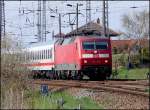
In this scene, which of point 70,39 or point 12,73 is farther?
point 70,39

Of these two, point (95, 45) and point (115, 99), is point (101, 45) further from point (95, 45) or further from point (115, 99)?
point (115, 99)

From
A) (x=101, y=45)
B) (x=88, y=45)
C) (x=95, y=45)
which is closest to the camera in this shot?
(x=88, y=45)

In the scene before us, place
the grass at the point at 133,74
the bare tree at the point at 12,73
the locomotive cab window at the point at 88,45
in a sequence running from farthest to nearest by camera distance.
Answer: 1. the grass at the point at 133,74
2. the locomotive cab window at the point at 88,45
3. the bare tree at the point at 12,73

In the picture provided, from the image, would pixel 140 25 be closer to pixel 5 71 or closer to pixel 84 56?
pixel 84 56

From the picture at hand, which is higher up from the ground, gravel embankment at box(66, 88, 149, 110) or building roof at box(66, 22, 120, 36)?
building roof at box(66, 22, 120, 36)

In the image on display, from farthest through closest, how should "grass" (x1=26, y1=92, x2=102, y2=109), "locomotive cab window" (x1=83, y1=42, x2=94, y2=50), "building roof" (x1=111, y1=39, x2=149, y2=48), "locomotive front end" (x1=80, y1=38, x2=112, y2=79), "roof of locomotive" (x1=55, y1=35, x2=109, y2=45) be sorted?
1. "building roof" (x1=111, y1=39, x2=149, y2=48)
2. "roof of locomotive" (x1=55, y1=35, x2=109, y2=45)
3. "locomotive cab window" (x1=83, y1=42, x2=94, y2=50)
4. "locomotive front end" (x1=80, y1=38, x2=112, y2=79)
5. "grass" (x1=26, y1=92, x2=102, y2=109)

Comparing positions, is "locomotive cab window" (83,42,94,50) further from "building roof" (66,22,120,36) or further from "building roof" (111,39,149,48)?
"building roof" (111,39,149,48)

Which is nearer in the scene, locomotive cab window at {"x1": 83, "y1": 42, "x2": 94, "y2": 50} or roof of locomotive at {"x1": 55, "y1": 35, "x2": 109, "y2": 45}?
locomotive cab window at {"x1": 83, "y1": 42, "x2": 94, "y2": 50}

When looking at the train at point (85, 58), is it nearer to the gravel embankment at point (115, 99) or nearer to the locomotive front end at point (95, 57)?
the locomotive front end at point (95, 57)

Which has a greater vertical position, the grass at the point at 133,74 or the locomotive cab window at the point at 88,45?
the locomotive cab window at the point at 88,45

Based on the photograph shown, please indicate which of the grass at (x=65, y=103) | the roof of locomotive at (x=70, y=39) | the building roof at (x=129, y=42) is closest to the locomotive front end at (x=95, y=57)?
the roof of locomotive at (x=70, y=39)

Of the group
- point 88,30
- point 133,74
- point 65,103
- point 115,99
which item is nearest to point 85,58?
point 88,30

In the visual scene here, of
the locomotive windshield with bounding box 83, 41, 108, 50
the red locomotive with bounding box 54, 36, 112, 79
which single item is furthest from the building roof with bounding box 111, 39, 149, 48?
the locomotive windshield with bounding box 83, 41, 108, 50

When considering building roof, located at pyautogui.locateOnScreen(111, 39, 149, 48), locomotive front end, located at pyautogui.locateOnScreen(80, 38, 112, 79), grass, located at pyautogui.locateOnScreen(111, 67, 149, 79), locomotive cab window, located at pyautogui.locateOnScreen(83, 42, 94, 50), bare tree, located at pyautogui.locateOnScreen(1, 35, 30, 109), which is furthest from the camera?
building roof, located at pyautogui.locateOnScreen(111, 39, 149, 48)
